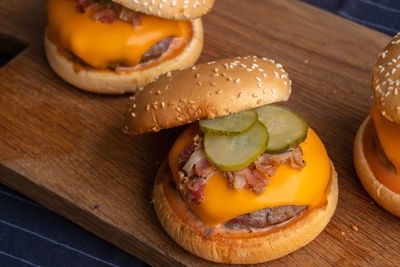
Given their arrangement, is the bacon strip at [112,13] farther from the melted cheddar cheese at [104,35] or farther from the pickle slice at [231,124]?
the pickle slice at [231,124]

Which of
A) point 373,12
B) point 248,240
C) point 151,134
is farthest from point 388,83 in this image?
point 373,12

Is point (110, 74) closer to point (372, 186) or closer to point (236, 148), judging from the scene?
point (236, 148)

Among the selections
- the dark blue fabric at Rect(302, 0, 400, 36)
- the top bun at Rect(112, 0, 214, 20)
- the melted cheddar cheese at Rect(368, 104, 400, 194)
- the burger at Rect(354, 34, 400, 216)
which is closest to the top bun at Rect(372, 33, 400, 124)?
the burger at Rect(354, 34, 400, 216)

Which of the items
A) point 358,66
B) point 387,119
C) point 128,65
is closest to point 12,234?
point 128,65

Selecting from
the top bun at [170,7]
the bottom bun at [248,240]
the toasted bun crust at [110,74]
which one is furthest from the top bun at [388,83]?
the toasted bun crust at [110,74]

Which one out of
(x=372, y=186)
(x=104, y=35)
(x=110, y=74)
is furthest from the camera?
(x=110, y=74)

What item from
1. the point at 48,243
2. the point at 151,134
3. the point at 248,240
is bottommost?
the point at 48,243

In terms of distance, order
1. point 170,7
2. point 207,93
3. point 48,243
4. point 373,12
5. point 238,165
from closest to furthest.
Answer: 1. point 238,165
2. point 207,93
3. point 48,243
4. point 170,7
5. point 373,12
